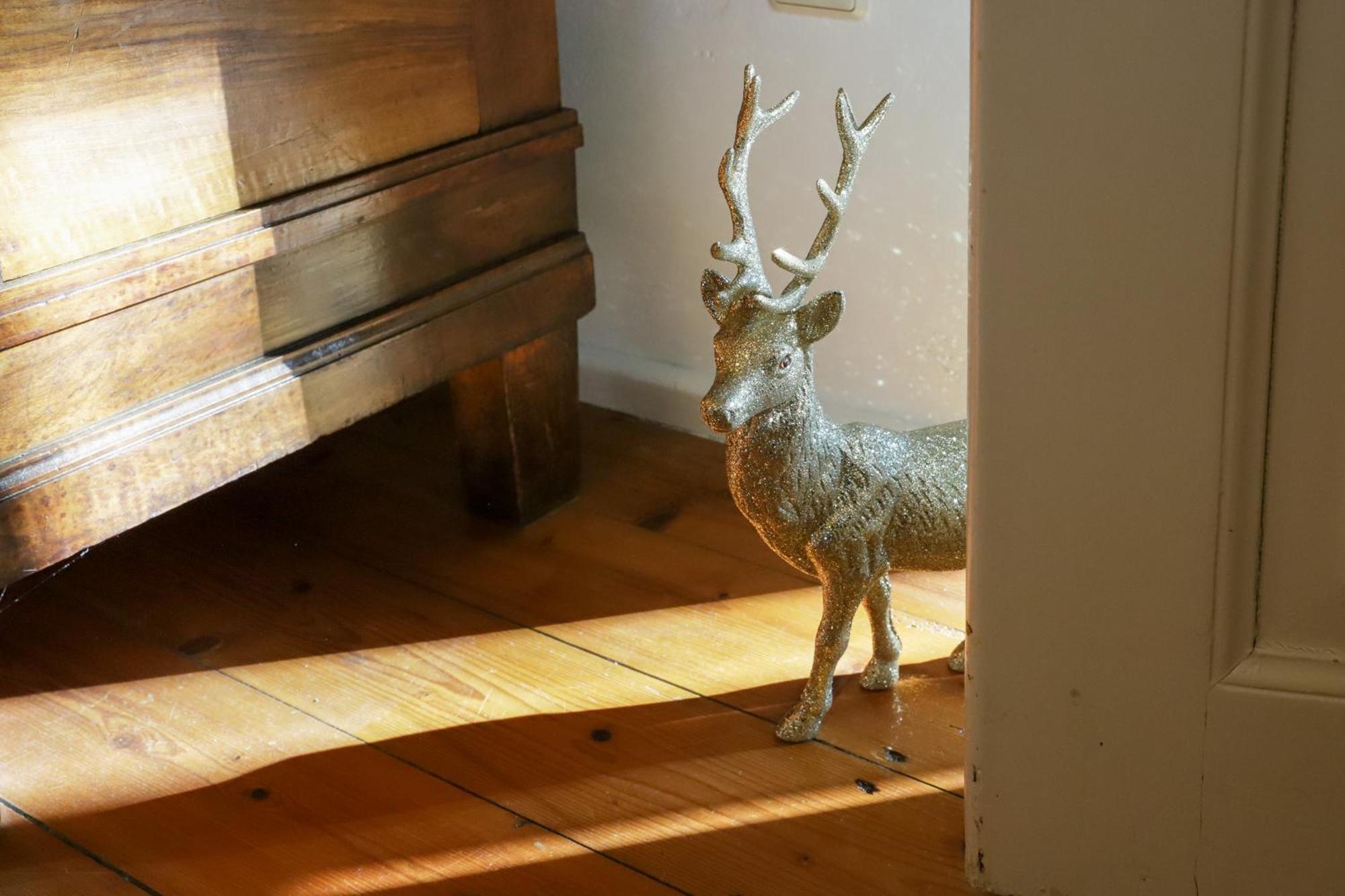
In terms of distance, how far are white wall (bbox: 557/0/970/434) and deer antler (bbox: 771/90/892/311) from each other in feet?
0.84

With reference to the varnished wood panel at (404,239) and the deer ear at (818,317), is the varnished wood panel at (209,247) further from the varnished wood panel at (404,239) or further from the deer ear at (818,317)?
the deer ear at (818,317)

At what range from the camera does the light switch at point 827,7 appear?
3.94 ft

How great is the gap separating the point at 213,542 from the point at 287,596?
5.1 inches

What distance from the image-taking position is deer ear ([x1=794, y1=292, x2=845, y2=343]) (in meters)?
0.91

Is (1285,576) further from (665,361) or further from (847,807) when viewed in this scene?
(665,361)

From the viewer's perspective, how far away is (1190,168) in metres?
0.62

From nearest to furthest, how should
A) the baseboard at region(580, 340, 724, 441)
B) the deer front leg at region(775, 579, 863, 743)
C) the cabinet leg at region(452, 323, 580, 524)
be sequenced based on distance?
the deer front leg at region(775, 579, 863, 743) < the cabinet leg at region(452, 323, 580, 524) < the baseboard at region(580, 340, 724, 441)

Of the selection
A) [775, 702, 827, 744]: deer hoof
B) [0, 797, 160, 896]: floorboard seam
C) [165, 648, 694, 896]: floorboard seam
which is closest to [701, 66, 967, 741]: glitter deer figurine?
[775, 702, 827, 744]: deer hoof

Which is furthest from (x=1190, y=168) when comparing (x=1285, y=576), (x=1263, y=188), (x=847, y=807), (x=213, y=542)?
(x=213, y=542)

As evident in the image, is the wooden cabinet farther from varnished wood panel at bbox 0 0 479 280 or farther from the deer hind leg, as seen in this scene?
the deer hind leg

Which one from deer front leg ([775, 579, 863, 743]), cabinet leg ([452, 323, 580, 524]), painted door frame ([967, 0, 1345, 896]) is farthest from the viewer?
cabinet leg ([452, 323, 580, 524])

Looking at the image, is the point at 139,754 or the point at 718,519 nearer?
the point at 139,754

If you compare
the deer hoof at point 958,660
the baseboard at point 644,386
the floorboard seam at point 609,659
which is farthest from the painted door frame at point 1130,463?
the baseboard at point 644,386

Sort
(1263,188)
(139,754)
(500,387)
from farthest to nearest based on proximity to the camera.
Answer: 1. (500,387)
2. (139,754)
3. (1263,188)
